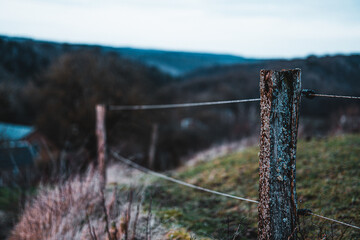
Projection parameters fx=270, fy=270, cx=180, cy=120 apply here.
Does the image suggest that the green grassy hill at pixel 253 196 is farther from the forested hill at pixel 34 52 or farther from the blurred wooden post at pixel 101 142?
the forested hill at pixel 34 52

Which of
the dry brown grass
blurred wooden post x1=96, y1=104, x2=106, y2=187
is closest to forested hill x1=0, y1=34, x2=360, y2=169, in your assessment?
blurred wooden post x1=96, y1=104, x2=106, y2=187

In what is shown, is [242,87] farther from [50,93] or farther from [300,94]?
[300,94]

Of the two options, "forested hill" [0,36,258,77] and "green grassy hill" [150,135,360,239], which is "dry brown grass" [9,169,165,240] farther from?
"forested hill" [0,36,258,77]

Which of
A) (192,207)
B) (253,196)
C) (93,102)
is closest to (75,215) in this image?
(192,207)

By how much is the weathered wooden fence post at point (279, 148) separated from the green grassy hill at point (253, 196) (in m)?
0.24

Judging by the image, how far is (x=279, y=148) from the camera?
5.33 feet

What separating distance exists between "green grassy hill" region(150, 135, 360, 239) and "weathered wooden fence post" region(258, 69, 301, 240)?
0.24 m

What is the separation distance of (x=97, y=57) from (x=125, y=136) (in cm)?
847

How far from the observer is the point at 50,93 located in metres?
21.1

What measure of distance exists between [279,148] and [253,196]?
7.82ft

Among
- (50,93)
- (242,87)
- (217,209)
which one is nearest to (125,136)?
(50,93)

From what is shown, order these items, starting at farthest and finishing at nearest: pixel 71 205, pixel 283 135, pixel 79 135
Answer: pixel 79 135 < pixel 71 205 < pixel 283 135

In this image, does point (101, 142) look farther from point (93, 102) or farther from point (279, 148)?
point (93, 102)

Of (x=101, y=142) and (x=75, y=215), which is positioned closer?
(x=75, y=215)
